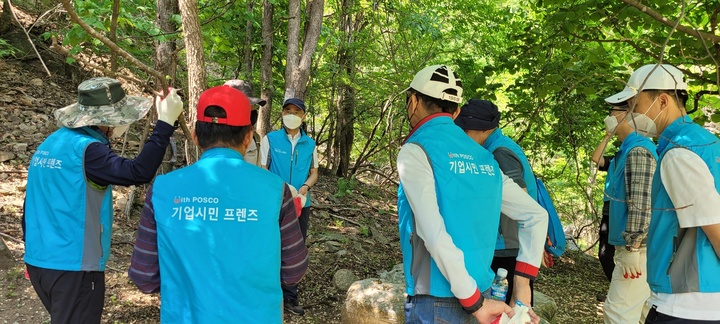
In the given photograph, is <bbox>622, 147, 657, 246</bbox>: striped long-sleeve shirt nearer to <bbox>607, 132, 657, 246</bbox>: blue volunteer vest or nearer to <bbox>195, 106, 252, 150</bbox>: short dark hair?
<bbox>607, 132, 657, 246</bbox>: blue volunteer vest

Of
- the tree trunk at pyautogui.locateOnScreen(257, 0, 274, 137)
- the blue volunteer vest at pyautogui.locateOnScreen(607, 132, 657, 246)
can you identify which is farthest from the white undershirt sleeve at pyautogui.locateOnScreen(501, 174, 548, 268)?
the tree trunk at pyautogui.locateOnScreen(257, 0, 274, 137)

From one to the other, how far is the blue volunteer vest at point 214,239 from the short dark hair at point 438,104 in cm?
73

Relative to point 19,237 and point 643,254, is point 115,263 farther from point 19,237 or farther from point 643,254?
point 643,254

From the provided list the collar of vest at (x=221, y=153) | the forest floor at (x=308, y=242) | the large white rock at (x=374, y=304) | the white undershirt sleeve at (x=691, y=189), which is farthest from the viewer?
the forest floor at (x=308, y=242)

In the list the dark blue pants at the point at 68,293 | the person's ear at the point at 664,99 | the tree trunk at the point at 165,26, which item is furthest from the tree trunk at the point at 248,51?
the person's ear at the point at 664,99

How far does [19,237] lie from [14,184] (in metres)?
1.51

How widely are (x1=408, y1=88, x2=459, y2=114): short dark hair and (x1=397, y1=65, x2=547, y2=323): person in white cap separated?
0.08 ft

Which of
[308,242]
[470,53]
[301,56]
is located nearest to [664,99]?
[301,56]

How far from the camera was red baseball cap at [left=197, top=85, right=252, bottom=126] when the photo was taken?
5.68ft

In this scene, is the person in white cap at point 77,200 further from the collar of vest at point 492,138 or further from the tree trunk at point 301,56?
the tree trunk at point 301,56

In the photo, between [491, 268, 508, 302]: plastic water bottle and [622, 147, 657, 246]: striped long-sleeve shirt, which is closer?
[491, 268, 508, 302]: plastic water bottle

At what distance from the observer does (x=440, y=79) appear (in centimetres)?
190

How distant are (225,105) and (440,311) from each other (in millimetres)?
1112

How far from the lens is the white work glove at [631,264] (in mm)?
3312
